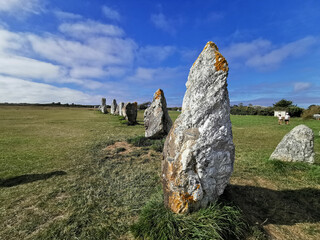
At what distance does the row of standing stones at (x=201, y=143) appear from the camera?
3102 mm

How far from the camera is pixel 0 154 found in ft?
27.9

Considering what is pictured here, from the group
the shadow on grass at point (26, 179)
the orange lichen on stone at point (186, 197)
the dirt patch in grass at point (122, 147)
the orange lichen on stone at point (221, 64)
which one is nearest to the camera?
the orange lichen on stone at point (186, 197)

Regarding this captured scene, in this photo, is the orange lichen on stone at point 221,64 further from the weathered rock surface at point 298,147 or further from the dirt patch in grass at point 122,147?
the dirt patch in grass at point 122,147

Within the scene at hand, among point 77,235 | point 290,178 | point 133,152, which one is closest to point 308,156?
point 290,178

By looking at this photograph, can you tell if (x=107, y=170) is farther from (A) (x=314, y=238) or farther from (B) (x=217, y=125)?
(A) (x=314, y=238)

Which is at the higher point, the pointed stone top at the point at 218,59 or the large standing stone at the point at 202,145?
the pointed stone top at the point at 218,59

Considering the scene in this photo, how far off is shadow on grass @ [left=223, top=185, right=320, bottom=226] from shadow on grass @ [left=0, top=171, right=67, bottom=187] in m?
5.90

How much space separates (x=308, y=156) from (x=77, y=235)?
801 centimetres

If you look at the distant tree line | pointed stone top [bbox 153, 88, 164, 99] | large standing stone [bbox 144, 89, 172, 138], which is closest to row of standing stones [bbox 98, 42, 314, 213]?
large standing stone [bbox 144, 89, 172, 138]

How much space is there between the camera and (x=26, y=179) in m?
5.68

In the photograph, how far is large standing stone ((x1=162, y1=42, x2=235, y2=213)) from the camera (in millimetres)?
3100

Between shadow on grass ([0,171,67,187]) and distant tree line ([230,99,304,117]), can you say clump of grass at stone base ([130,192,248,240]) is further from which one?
distant tree line ([230,99,304,117])

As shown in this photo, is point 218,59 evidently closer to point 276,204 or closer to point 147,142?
point 276,204

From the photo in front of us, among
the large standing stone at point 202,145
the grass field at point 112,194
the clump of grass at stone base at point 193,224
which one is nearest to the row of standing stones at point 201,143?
the large standing stone at point 202,145
